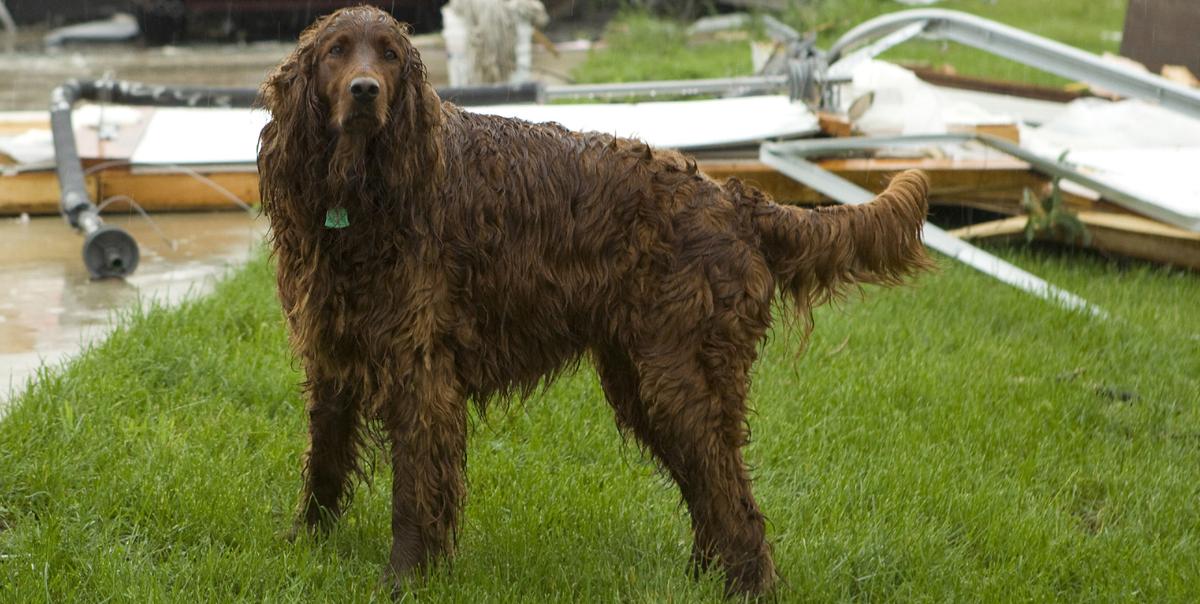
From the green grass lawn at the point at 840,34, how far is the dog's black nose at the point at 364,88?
376 inches

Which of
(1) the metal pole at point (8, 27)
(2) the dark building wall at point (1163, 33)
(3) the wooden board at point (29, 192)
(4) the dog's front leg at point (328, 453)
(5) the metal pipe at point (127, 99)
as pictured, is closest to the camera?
(4) the dog's front leg at point (328, 453)

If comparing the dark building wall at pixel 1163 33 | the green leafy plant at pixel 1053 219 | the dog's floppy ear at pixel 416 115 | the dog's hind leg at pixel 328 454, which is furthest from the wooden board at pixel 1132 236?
the dog's floppy ear at pixel 416 115

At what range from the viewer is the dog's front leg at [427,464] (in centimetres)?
342

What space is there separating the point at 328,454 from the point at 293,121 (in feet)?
3.73

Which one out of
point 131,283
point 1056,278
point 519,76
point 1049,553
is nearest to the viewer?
point 1049,553

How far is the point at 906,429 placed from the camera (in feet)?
16.4

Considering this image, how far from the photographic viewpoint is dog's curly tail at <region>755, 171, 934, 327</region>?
365 cm

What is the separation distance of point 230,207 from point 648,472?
4.23 m

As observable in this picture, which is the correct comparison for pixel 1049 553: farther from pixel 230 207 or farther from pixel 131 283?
pixel 230 207

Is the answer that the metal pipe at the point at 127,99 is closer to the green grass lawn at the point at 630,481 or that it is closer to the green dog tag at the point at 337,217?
the green grass lawn at the point at 630,481

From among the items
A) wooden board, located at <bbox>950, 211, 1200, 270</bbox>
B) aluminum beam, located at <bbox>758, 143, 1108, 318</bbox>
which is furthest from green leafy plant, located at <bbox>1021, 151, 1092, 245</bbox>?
aluminum beam, located at <bbox>758, 143, 1108, 318</bbox>

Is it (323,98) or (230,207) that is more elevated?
(323,98)

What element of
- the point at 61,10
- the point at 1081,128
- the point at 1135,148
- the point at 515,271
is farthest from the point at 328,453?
the point at 61,10

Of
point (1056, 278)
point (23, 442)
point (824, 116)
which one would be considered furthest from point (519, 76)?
point (23, 442)
